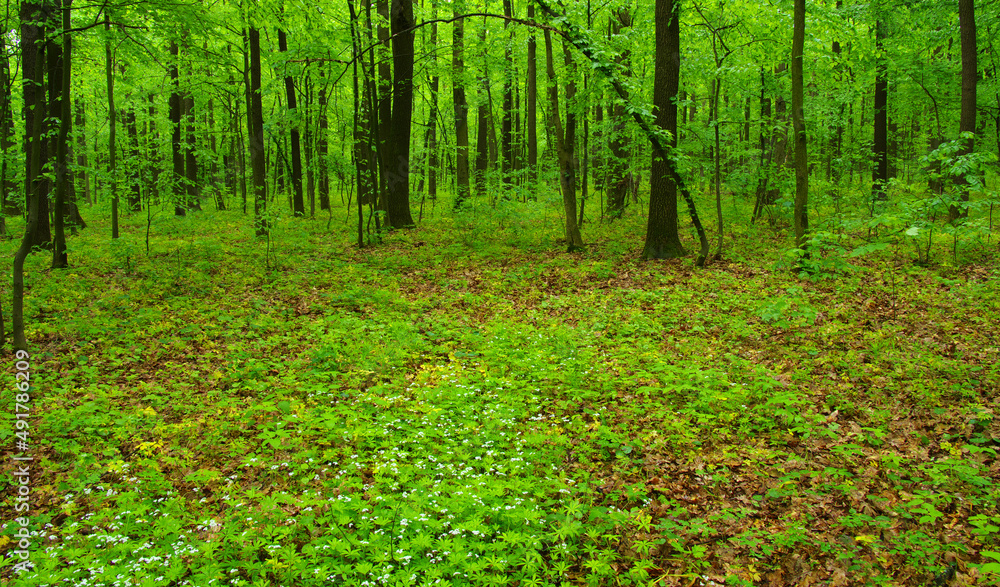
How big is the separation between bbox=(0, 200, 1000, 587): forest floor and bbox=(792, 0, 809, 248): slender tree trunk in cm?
112

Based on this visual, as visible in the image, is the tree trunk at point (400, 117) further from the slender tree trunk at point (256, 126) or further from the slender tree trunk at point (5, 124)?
the slender tree trunk at point (5, 124)

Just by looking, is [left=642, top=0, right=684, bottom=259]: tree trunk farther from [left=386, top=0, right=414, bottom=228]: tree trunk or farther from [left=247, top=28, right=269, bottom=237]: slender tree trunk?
[left=247, top=28, right=269, bottom=237]: slender tree trunk

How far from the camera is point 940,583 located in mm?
2922

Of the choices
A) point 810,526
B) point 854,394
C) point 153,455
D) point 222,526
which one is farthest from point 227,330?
point 854,394

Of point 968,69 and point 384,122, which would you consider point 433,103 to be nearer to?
point 384,122

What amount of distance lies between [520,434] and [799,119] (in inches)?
320

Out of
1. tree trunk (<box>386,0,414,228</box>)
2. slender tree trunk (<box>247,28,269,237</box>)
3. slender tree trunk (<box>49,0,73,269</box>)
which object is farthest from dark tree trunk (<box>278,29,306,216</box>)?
slender tree trunk (<box>49,0,73,269</box>)

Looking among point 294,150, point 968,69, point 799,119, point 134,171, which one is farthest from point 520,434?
point 294,150

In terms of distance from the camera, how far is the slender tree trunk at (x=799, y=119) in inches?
361

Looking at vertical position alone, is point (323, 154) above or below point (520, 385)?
above

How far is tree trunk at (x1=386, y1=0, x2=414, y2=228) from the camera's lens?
1404 centimetres

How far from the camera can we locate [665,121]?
1085 cm

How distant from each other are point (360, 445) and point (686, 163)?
8.20 m

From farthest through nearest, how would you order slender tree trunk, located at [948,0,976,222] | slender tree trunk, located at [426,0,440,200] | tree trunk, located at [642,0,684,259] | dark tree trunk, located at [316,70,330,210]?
dark tree trunk, located at [316,70,330,210] → slender tree trunk, located at [426,0,440,200] → slender tree trunk, located at [948,0,976,222] → tree trunk, located at [642,0,684,259]
